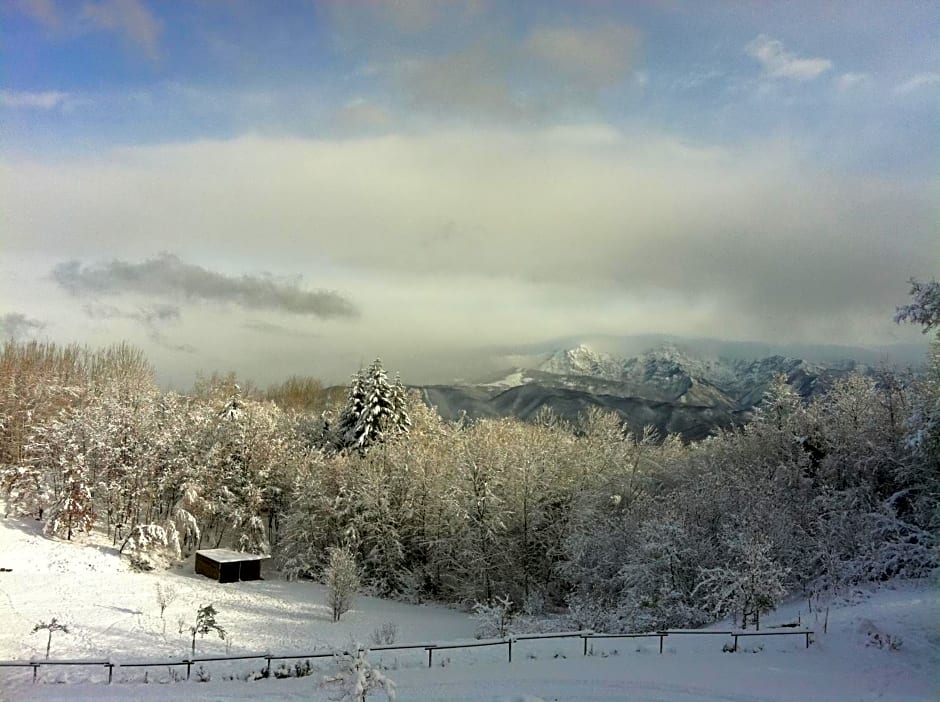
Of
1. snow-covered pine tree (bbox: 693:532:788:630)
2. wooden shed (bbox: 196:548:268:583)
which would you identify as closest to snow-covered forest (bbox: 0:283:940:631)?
snow-covered pine tree (bbox: 693:532:788:630)

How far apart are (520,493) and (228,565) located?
733 inches

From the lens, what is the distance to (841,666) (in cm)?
1388

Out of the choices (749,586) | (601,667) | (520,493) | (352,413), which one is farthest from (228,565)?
(749,586)

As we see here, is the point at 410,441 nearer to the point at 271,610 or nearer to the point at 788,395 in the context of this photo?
the point at 271,610

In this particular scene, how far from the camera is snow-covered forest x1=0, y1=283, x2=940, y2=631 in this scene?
24766 millimetres

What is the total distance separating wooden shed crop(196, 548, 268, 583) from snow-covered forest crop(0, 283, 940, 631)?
6.90ft

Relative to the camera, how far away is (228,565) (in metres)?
39.3

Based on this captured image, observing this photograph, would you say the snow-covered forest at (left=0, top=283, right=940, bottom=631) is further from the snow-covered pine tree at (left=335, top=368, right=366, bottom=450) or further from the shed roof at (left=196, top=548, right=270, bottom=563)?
the shed roof at (left=196, top=548, right=270, bottom=563)

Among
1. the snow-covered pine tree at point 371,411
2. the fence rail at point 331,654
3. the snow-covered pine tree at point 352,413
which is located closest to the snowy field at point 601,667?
the fence rail at point 331,654

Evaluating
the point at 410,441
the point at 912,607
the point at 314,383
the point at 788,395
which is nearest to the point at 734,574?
the point at 912,607

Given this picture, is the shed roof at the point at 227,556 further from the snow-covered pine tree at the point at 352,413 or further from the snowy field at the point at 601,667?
the snowy field at the point at 601,667

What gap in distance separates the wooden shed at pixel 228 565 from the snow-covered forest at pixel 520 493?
2103 mm

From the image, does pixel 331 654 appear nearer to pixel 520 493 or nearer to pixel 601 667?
pixel 601 667

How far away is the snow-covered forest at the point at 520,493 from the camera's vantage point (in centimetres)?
2477
